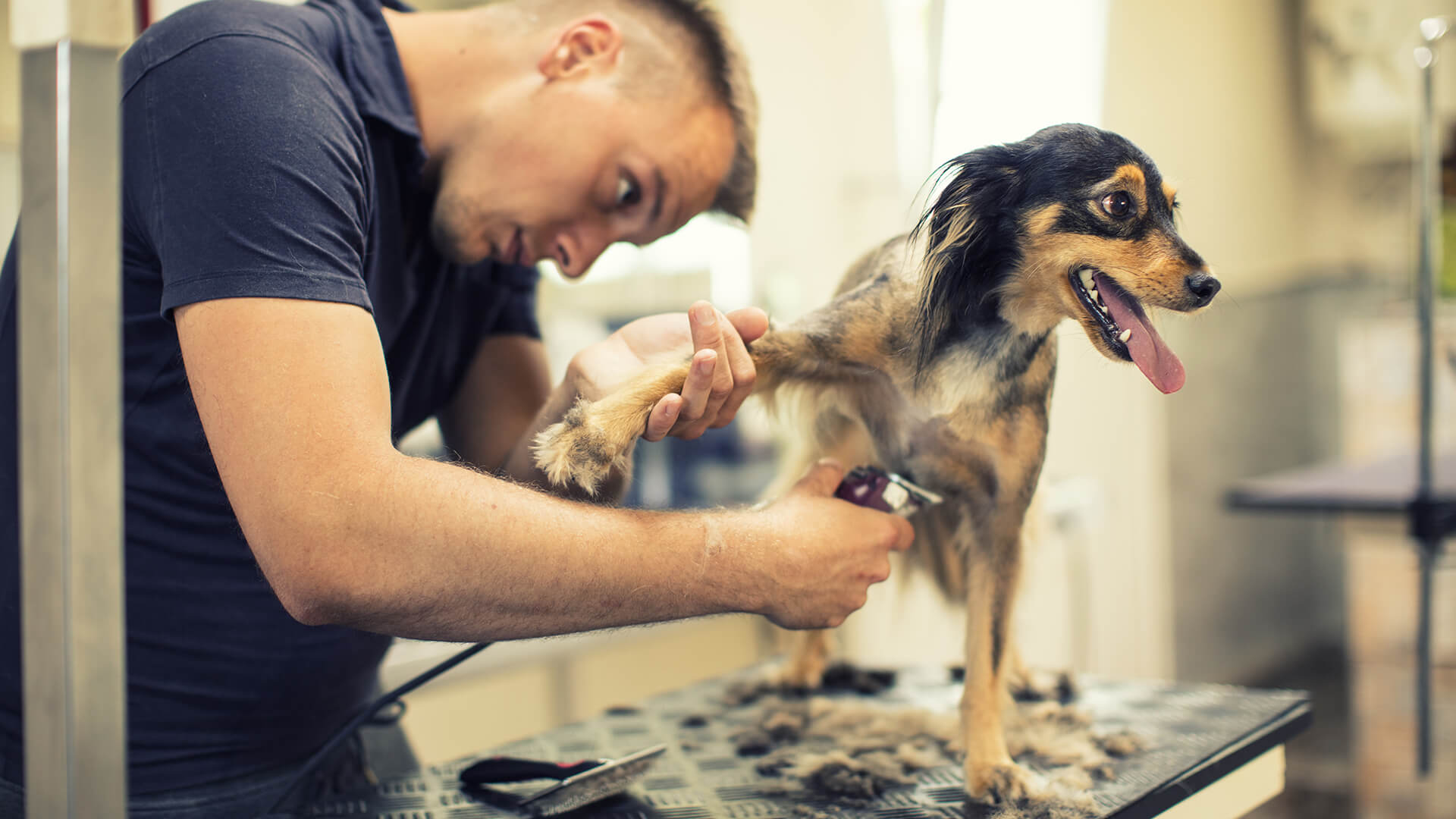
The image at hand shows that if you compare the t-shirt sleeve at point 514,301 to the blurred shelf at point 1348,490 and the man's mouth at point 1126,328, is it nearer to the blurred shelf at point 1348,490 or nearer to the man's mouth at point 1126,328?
the man's mouth at point 1126,328

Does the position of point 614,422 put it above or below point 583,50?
below

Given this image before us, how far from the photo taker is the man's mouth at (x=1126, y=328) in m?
0.79

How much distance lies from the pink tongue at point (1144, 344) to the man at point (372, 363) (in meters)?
0.26

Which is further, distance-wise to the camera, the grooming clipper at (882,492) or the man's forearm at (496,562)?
the grooming clipper at (882,492)

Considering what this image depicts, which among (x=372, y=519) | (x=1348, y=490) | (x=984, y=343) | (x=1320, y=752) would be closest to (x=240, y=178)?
(x=372, y=519)

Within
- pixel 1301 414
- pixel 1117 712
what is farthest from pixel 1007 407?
pixel 1301 414

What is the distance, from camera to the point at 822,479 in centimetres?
97

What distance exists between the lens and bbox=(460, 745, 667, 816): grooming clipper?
36.1 inches

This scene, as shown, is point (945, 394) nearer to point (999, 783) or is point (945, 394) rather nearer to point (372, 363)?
point (999, 783)

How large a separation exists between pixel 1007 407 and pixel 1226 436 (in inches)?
122

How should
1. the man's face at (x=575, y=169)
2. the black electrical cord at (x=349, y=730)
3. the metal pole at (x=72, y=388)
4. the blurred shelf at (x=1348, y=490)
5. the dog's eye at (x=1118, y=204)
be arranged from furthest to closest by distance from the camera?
the blurred shelf at (x=1348, y=490), the man's face at (x=575, y=169), the black electrical cord at (x=349, y=730), the dog's eye at (x=1118, y=204), the metal pole at (x=72, y=388)

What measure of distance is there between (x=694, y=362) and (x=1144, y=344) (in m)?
0.34

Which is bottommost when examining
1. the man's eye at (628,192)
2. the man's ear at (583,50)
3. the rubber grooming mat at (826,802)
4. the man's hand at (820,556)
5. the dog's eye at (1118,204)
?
the rubber grooming mat at (826,802)

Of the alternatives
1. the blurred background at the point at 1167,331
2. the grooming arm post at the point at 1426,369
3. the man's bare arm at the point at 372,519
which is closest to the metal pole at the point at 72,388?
the man's bare arm at the point at 372,519
